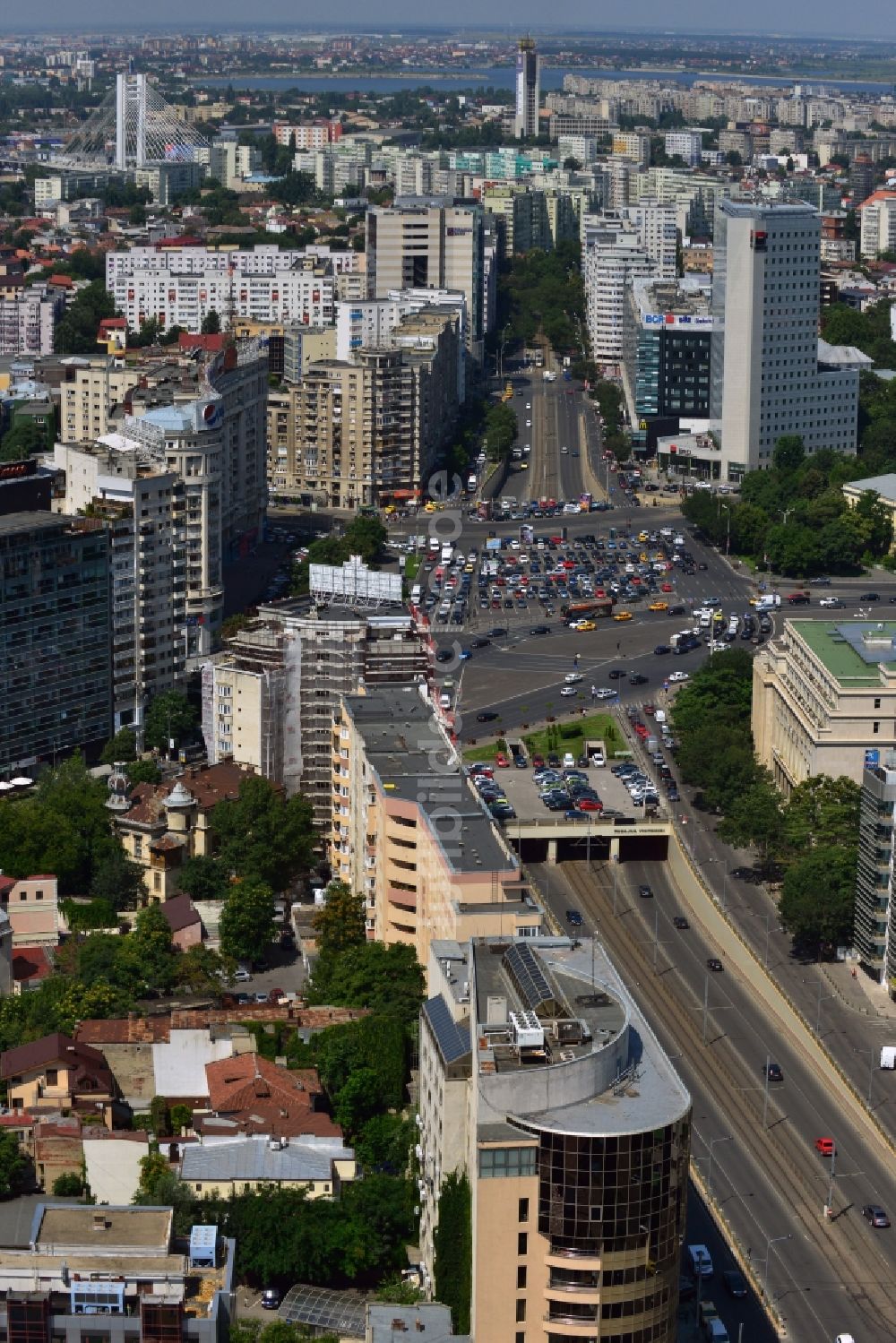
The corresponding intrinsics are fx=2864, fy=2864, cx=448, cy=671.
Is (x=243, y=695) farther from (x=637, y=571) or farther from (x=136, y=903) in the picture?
(x=637, y=571)

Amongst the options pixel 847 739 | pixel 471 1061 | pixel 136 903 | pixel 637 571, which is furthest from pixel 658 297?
pixel 471 1061

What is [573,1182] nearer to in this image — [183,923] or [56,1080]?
[56,1080]

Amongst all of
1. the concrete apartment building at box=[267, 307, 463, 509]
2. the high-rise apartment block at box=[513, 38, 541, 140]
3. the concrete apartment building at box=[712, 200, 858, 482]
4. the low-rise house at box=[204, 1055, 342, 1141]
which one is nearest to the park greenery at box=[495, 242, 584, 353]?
the concrete apartment building at box=[712, 200, 858, 482]

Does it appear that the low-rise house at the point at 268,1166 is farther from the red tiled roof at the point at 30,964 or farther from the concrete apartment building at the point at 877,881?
the concrete apartment building at the point at 877,881

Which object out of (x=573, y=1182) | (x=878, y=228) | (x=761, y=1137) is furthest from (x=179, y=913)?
(x=878, y=228)

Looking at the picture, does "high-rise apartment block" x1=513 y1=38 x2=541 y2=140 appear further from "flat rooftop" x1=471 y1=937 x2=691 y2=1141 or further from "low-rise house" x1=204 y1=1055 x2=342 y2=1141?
"flat rooftop" x1=471 y1=937 x2=691 y2=1141
